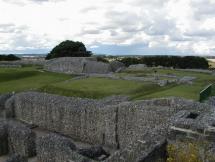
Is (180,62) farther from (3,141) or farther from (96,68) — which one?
(3,141)

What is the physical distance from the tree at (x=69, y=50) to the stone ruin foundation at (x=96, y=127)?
48552 millimetres

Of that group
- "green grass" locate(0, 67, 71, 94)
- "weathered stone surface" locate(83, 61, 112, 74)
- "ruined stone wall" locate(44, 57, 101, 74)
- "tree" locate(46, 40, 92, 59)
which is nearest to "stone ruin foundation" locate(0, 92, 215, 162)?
"green grass" locate(0, 67, 71, 94)

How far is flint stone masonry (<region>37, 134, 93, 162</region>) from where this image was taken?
43.2 ft

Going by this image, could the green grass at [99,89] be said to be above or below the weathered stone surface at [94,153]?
above

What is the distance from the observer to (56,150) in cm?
1420

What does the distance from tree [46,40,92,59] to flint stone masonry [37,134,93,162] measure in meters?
60.8

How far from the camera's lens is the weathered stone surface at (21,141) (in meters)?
18.0

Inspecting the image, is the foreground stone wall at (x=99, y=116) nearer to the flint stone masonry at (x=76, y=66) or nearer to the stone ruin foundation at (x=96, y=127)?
the stone ruin foundation at (x=96, y=127)

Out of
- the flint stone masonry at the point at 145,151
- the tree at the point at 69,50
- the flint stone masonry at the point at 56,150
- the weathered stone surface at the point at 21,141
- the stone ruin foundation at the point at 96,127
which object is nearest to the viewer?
the flint stone masonry at the point at 145,151

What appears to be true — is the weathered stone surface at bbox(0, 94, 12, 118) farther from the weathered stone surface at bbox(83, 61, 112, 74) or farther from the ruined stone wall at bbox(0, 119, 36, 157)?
the weathered stone surface at bbox(83, 61, 112, 74)

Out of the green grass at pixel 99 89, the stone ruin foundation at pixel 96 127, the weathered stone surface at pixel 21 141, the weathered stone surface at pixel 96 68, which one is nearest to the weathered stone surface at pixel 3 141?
the stone ruin foundation at pixel 96 127

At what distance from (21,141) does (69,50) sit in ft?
194

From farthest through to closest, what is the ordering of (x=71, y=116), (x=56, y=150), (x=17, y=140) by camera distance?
(x=71, y=116)
(x=17, y=140)
(x=56, y=150)

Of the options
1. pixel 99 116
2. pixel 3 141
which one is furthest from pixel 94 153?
pixel 3 141
